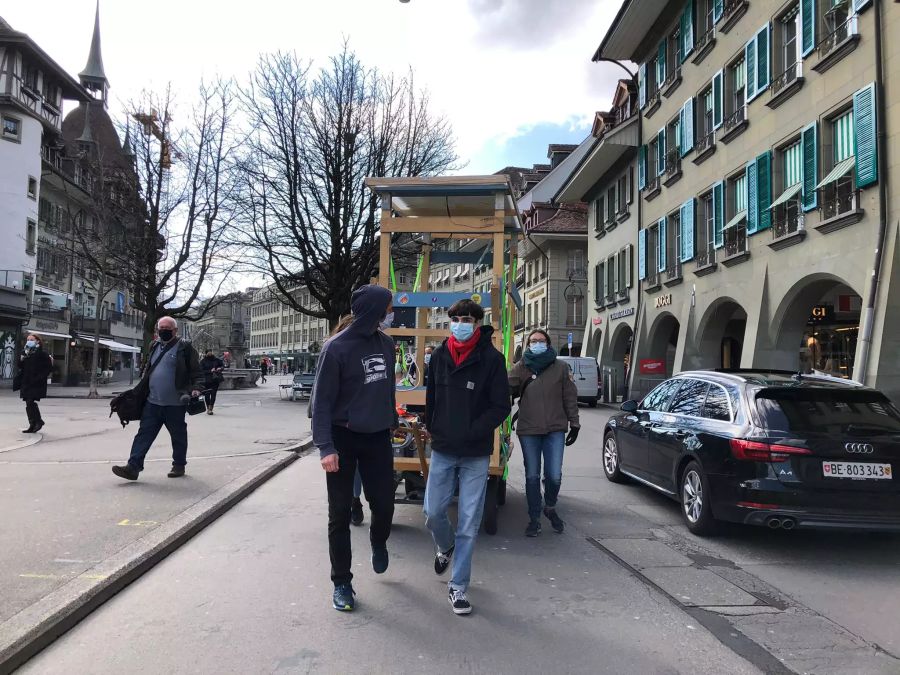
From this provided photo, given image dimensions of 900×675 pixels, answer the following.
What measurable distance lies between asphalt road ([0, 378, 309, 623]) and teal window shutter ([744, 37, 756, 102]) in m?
14.4

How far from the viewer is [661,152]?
26.3 metres

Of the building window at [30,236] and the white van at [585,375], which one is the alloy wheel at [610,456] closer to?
the white van at [585,375]

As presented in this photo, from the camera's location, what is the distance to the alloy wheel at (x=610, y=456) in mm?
9261

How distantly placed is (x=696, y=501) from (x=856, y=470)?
1348 mm

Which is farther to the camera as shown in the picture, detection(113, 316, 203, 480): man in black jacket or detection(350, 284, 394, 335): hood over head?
detection(113, 316, 203, 480): man in black jacket

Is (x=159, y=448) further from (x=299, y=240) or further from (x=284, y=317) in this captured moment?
(x=284, y=317)

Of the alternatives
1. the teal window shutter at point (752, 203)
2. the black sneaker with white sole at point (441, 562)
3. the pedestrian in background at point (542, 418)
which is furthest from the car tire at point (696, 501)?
the teal window shutter at point (752, 203)

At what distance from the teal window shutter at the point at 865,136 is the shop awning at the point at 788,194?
221 cm

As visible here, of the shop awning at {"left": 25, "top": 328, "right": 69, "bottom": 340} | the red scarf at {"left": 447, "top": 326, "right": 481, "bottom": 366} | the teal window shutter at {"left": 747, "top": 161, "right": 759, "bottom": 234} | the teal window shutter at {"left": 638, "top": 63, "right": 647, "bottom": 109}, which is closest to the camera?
the red scarf at {"left": 447, "top": 326, "right": 481, "bottom": 366}

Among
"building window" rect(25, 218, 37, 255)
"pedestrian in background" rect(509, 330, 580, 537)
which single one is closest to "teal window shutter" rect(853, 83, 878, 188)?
"pedestrian in background" rect(509, 330, 580, 537)

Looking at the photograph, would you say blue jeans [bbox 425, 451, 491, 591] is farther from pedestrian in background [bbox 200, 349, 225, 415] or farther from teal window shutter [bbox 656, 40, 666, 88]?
teal window shutter [bbox 656, 40, 666, 88]

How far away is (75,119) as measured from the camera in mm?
56500

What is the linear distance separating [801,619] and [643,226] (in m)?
25.1

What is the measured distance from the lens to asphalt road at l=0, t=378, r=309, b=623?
475 cm
